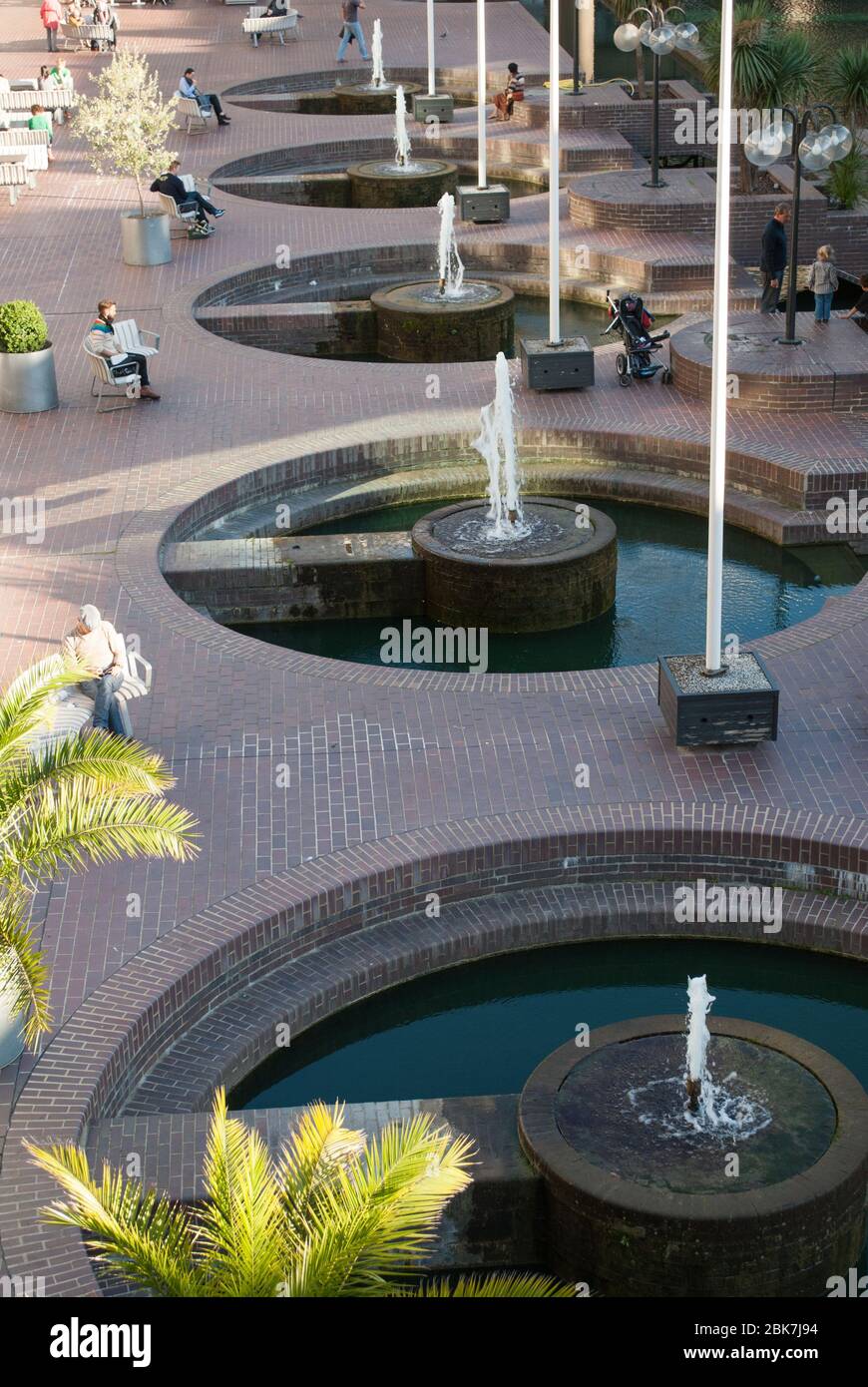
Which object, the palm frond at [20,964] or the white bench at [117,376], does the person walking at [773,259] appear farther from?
the palm frond at [20,964]

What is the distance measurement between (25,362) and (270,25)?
22887 mm

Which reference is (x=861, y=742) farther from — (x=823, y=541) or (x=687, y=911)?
(x=823, y=541)

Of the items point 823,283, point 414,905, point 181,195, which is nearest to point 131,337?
point 181,195

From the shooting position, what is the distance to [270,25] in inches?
1529

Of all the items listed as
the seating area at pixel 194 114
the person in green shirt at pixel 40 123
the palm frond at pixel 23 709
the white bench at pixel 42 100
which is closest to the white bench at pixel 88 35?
the white bench at pixel 42 100

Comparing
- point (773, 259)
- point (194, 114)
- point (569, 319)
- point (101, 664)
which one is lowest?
point (101, 664)

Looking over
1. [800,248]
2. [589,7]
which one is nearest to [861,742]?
[800,248]

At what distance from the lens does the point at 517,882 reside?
1141 centimetres

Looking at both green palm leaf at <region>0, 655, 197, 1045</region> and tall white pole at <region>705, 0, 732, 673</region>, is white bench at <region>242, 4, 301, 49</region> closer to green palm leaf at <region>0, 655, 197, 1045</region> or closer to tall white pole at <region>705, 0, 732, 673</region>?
tall white pole at <region>705, 0, 732, 673</region>

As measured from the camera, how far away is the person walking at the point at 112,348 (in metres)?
18.8

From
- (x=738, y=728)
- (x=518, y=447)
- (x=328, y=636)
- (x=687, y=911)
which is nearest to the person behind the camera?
(x=687, y=911)

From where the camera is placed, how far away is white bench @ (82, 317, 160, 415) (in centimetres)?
1892

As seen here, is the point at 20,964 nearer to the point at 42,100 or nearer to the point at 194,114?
the point at 194,114
